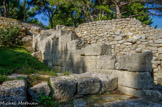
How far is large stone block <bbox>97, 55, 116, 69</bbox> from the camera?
362cm

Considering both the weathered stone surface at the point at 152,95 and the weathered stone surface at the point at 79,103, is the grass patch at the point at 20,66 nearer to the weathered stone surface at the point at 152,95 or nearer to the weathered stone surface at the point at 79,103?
the weathered stone surface at the point at 79,103

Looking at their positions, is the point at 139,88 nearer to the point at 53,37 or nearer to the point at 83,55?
the point at 83,55

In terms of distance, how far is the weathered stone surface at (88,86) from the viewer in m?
2.88

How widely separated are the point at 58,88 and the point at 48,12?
26522mm

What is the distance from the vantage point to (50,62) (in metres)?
7.13

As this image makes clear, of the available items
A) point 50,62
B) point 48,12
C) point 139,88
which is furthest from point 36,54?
point 48,12

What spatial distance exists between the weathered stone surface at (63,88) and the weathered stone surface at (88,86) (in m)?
0.16

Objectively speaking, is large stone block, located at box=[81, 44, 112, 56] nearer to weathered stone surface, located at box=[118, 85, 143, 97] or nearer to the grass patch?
weathered stone surface, located at box=[118, 85, 143, 97]

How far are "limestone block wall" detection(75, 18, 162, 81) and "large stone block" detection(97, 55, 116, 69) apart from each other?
1.65m

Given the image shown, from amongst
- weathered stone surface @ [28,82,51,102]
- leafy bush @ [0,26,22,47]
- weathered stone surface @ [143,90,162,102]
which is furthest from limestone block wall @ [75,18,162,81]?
leafy bush @ [0,26,22,47]

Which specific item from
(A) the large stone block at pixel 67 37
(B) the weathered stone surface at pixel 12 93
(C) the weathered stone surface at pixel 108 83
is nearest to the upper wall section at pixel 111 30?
(A) the large stone block at pixel 67 37

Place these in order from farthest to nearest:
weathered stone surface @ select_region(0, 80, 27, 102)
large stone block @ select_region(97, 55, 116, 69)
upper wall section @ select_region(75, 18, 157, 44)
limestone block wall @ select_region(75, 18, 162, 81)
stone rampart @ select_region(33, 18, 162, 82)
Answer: upper wall section @ select_region(75, 18, 157, 44), limestone block wall @ select_region(75, 18, 162, 81), large stone block @ select_region(97, 55, 116, 69), stone rampart @ select_region(33, 18, 162, 82), weathered stone surface @ select_region(0, 80, 27, 102)

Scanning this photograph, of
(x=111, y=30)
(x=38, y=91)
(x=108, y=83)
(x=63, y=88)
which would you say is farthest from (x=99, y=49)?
(x=111, y=30)

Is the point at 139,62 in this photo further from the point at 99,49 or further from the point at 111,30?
the point at 111,30
